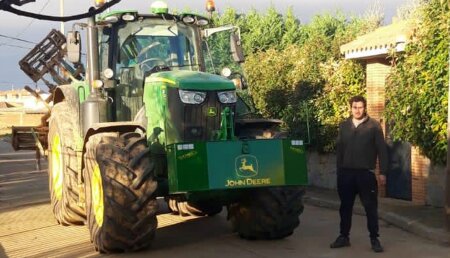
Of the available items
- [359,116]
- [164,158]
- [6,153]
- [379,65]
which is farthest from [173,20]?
[6,153]

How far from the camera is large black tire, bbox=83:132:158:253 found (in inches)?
284

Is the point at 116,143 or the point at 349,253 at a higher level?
the point at 116,143

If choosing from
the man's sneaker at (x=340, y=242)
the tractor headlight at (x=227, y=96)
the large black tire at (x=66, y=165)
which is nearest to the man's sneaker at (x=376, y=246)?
the man's sneaker at (x=340, y=242)

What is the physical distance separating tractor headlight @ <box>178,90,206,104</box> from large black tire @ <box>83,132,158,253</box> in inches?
26.5

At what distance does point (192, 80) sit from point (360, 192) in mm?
Result: 2272

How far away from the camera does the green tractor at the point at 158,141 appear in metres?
7.30

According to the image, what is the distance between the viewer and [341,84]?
534 inches

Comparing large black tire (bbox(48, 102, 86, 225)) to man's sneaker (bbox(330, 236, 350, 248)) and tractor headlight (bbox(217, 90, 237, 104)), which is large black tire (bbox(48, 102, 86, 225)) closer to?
tractor headlight (bbox(217, 90, 237, 104))

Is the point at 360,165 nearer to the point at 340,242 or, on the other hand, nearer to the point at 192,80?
the point at 340,242

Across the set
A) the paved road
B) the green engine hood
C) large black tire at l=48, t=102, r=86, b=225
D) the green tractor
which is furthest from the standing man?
large black tire at l=48, t=102, r=86, b=225

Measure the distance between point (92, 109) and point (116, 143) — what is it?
1.11 meters

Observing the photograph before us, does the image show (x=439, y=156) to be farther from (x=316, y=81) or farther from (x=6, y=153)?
(x=6, y=153)

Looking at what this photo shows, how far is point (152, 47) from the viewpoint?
8.84 metres

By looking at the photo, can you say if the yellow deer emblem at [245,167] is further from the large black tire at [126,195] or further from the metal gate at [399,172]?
the metal gate at [399,172]
